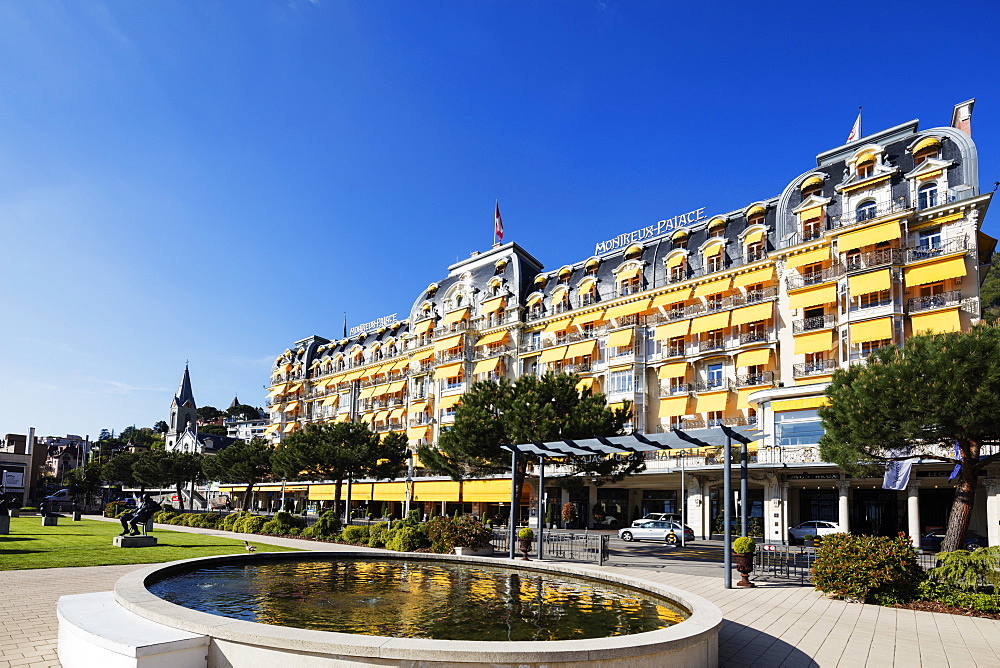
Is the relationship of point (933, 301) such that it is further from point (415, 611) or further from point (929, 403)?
point (415, 611)

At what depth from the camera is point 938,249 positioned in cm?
3666

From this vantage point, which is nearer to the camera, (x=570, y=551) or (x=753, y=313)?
(x=570, y=551)

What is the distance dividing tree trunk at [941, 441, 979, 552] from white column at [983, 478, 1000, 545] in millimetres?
12938

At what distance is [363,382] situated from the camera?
76.8 metres

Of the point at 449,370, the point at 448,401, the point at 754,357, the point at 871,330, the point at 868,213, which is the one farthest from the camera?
the point at 449,370

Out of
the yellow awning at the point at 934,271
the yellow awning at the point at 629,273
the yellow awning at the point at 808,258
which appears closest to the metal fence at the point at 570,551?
the yellow awning at the point at 808,258

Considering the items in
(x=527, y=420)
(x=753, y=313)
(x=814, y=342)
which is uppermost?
(x=753, y=313)

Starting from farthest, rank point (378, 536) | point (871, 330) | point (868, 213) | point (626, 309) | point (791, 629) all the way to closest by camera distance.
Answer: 1. point (626, 309)
2. point (868, 213)
3. point (871, 330)
4. point (378, 536)
5. point (791, 629)

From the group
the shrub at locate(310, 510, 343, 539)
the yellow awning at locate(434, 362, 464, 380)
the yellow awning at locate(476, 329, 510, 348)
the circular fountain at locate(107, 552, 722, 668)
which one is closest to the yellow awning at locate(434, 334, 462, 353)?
the yellow awning at locate(434, 362, 464, 380)

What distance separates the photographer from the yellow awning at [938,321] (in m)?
35.4

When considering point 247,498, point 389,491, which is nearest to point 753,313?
point 389,491

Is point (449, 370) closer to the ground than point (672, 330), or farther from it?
closer to the ground

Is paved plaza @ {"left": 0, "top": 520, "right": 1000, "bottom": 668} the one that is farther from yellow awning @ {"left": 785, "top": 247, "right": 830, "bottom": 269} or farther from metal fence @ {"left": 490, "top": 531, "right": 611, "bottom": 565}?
yellow awning @ {"left": 785, "top": 247, "right": 830, "bottom": 269}

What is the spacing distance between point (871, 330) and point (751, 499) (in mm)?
13594
